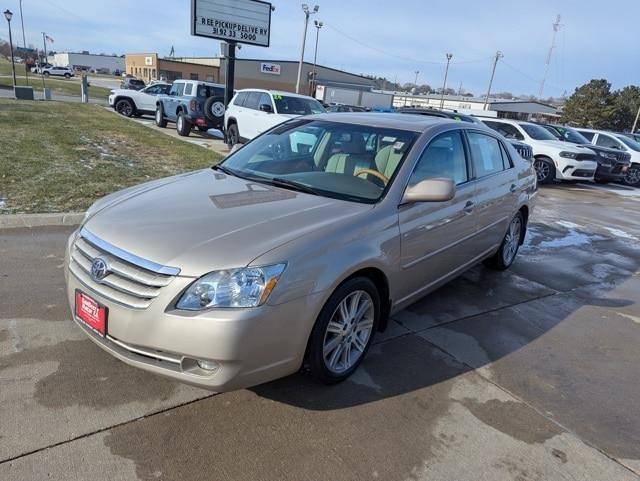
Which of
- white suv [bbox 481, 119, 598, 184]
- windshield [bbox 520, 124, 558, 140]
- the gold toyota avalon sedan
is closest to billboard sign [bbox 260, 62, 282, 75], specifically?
windshield [bbox 520, 124, 558, 140]

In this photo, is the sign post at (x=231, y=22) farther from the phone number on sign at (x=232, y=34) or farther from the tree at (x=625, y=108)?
the tree at (x=625, y=108)

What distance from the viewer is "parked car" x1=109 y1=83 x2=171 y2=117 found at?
72.0 ft

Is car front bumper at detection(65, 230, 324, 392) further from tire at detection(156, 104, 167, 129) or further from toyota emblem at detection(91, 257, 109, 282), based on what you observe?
tire at detection(156, 104, 167, 129)

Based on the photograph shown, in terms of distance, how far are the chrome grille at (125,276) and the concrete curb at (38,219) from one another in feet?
11.5

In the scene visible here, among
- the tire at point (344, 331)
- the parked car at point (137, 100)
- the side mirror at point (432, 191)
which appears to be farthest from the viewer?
the parked car at point (137, 100)

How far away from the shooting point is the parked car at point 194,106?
53.8 feet

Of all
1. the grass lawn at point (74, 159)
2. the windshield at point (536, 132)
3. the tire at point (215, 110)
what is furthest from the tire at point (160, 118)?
the windshield at point (536, 132)

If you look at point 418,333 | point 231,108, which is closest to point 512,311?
point 418,333

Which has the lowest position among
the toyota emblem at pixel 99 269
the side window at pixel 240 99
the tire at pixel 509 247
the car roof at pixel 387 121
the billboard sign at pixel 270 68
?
the tire at pixel 509 247

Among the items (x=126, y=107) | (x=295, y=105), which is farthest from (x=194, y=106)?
(x=126, y=107)

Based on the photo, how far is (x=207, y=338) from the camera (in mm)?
2365

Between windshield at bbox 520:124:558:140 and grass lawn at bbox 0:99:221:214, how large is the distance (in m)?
9.32

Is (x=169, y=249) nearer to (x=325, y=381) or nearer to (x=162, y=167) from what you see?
(x=325, y=381)

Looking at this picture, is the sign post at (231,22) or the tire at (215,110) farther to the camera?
the tire at (215,110)
